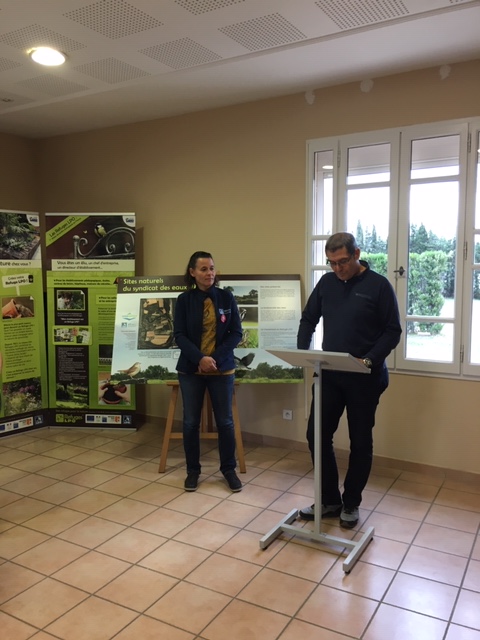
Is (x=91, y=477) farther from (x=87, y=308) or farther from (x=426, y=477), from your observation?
(x=426, y=477)

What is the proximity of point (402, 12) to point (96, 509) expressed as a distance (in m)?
3.19

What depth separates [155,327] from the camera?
13.0ft

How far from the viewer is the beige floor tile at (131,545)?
8.53 ft

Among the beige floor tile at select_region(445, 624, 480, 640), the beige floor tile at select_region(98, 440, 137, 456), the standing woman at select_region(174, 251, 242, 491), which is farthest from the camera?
the beige floor tile at select_region(98, 440, 137, 456)

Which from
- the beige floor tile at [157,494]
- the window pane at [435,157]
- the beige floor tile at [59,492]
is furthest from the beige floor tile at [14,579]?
the window pane at [435,157]

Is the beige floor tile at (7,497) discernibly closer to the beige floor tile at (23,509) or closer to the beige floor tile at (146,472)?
the beige floor tile at (23,509)

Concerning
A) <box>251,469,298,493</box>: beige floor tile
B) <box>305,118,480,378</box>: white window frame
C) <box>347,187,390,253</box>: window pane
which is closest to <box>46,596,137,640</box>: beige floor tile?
<box>251,469,298,493</box>: beige floor tile

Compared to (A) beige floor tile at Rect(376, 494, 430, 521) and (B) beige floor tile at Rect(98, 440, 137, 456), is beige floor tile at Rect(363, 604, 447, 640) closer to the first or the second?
(A) beige floor tile at Rect(376, 494, 430, 521)

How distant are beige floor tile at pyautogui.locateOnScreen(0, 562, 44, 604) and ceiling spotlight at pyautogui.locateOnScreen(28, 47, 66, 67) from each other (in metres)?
2.83

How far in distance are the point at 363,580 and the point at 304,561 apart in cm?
30

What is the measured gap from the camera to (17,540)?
108 inches

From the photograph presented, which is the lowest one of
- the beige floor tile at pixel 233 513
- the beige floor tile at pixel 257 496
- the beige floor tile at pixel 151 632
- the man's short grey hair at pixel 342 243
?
the beige floor tile at pixel 151 632

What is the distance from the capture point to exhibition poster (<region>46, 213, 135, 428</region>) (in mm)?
4555

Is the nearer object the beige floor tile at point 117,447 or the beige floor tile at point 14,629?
the beige floor tile at point 14,629
